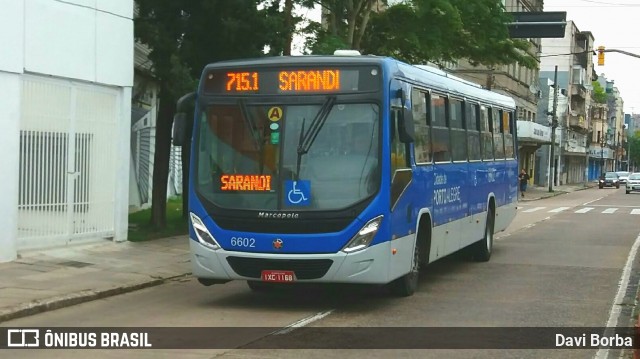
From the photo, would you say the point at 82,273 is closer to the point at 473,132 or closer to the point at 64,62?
the point at 64,62

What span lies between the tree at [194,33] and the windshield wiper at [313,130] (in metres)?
7.30

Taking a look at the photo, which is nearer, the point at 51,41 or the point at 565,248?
the point at 51,41

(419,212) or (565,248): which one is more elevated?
(419,212)

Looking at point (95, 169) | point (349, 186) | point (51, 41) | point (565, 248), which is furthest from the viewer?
point (565, 248)

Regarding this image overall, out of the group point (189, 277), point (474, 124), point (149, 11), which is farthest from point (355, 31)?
point (189, 277)

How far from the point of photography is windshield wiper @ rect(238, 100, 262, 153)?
10797mm

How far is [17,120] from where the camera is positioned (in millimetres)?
14375

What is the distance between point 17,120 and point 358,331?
7.57 meters

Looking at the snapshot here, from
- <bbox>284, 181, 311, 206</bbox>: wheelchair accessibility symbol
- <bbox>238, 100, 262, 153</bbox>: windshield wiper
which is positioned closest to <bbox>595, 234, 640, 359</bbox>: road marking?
<bbox>284, 181, 311, 206</bbox>: wheelchair accessibility symbol

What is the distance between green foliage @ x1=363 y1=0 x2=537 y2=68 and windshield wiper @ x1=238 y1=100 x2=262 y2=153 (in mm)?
13253

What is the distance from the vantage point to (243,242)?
10.6 meters

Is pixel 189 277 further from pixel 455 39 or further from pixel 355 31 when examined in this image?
pixel 455 39

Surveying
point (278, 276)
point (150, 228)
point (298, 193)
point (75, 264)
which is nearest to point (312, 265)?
point (278, 276)

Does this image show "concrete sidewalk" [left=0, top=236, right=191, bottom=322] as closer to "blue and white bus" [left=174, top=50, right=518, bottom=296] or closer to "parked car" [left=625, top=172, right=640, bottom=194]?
"blue and white bus" [left=174, top=50, right=518, bottom=296]
